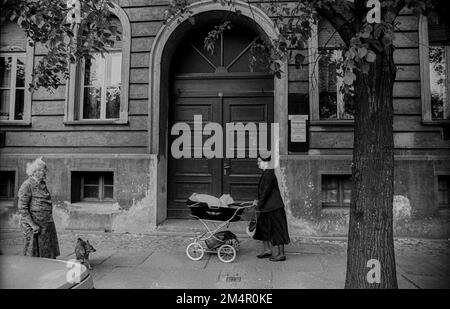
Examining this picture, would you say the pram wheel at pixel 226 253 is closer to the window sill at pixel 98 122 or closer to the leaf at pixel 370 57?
the leaf at pixel 370 57

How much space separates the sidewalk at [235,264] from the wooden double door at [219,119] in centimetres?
154

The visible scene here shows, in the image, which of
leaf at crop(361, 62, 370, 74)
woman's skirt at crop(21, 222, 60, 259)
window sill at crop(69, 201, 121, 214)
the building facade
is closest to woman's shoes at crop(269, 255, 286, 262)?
the building facade

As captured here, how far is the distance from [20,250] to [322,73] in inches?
312

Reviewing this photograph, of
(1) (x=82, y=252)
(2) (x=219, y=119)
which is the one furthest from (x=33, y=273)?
(2) (x=219, y=119)

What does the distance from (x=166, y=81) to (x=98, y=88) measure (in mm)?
1852

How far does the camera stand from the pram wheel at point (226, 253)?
6.27 meters

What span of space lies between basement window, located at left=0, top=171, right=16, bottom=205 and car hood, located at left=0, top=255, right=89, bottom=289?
737cm

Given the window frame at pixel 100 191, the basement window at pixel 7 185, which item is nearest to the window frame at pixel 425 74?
the window frame at pixel 100 191

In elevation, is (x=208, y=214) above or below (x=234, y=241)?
above

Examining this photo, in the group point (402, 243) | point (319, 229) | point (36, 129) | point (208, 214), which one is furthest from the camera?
point (36, 129)

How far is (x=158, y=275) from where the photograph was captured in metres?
5.62

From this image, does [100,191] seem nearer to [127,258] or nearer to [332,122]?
[127,258]
